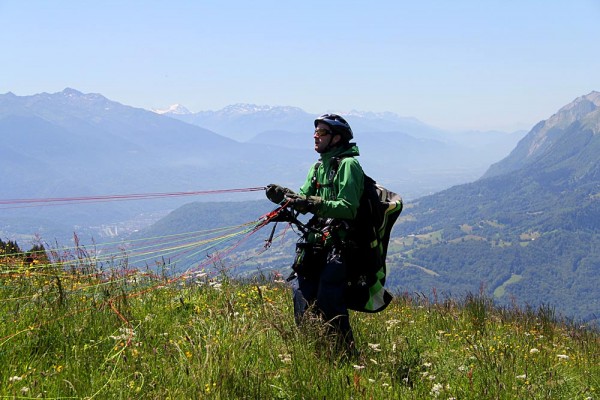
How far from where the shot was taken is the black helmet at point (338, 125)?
17.9 ft

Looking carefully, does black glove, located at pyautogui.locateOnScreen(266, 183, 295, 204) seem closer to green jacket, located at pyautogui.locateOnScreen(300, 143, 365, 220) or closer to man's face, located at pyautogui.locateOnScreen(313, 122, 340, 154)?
green jacket, located at pyautogui.locateOnScreen(300, 143, 365, 220)

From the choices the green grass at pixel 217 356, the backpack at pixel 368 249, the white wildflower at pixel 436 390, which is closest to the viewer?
the green grass at pixel 217 356

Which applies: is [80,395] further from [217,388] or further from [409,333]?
[409,333]

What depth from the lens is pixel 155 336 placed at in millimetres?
4613

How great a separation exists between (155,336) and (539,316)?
6942mm

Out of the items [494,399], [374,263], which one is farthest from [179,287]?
[494,399]

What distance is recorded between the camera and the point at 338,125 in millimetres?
5465

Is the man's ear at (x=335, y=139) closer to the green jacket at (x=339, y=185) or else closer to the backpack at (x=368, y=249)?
the green jacket at (x=339, y=185)

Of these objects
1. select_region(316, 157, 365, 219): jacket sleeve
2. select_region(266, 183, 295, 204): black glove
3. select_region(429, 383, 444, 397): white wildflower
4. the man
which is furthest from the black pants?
select_region(429, 383, 444, 397): white wildflower

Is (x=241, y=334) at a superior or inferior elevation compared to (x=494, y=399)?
superior

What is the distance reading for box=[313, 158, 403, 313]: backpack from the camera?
5.13 meters

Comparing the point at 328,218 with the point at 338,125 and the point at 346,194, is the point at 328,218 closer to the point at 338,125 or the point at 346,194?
the point at 346,194

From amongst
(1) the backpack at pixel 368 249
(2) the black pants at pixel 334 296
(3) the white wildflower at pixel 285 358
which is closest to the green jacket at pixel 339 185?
(1) the backpack at pixel 368 249

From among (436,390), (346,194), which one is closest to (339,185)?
(346,194)
